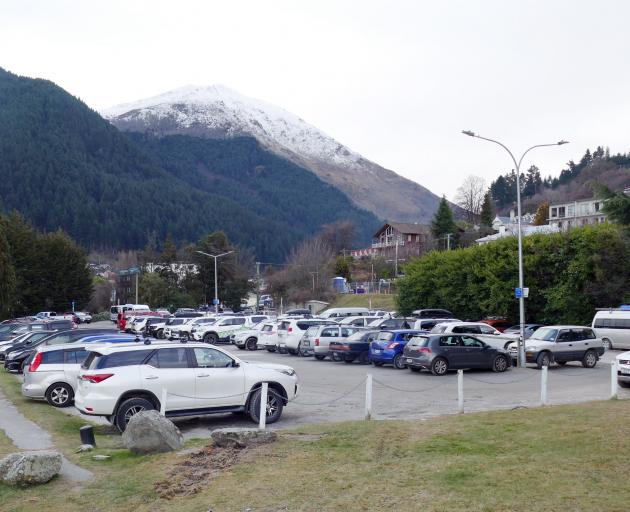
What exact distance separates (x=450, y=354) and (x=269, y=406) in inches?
443

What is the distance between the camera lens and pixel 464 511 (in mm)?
7109

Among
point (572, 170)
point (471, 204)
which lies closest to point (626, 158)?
point (572, 170)

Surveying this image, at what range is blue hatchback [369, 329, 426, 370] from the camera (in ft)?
87.8

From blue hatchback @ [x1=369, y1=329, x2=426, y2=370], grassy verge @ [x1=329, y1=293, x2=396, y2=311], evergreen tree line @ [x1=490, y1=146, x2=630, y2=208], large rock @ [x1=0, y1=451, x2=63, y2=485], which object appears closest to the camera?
→ large rock @ [x1=0, y1=451, x2=63, y2=485]

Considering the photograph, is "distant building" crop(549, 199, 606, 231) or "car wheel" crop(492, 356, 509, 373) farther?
"distant building" crop(549, 199, 606, 231)

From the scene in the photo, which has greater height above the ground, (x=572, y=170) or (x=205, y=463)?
(x=572, y=170)

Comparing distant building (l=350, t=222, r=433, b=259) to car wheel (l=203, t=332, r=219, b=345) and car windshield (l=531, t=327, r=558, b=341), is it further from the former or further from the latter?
car windshield (l=531, t=327, r=558, b=341)

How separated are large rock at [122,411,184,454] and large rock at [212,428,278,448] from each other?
0.76 metres

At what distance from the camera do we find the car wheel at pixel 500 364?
24953 mm

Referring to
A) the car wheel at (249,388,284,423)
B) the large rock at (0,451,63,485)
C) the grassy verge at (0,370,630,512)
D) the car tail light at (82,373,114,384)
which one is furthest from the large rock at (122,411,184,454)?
the car wheel at (249,388,284,423)

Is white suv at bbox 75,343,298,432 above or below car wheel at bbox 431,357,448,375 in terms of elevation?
above

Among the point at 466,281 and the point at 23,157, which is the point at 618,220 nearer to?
the point at 466,281

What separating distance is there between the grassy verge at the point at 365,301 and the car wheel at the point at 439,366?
42.5m

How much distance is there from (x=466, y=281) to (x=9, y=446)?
40.1 metres
